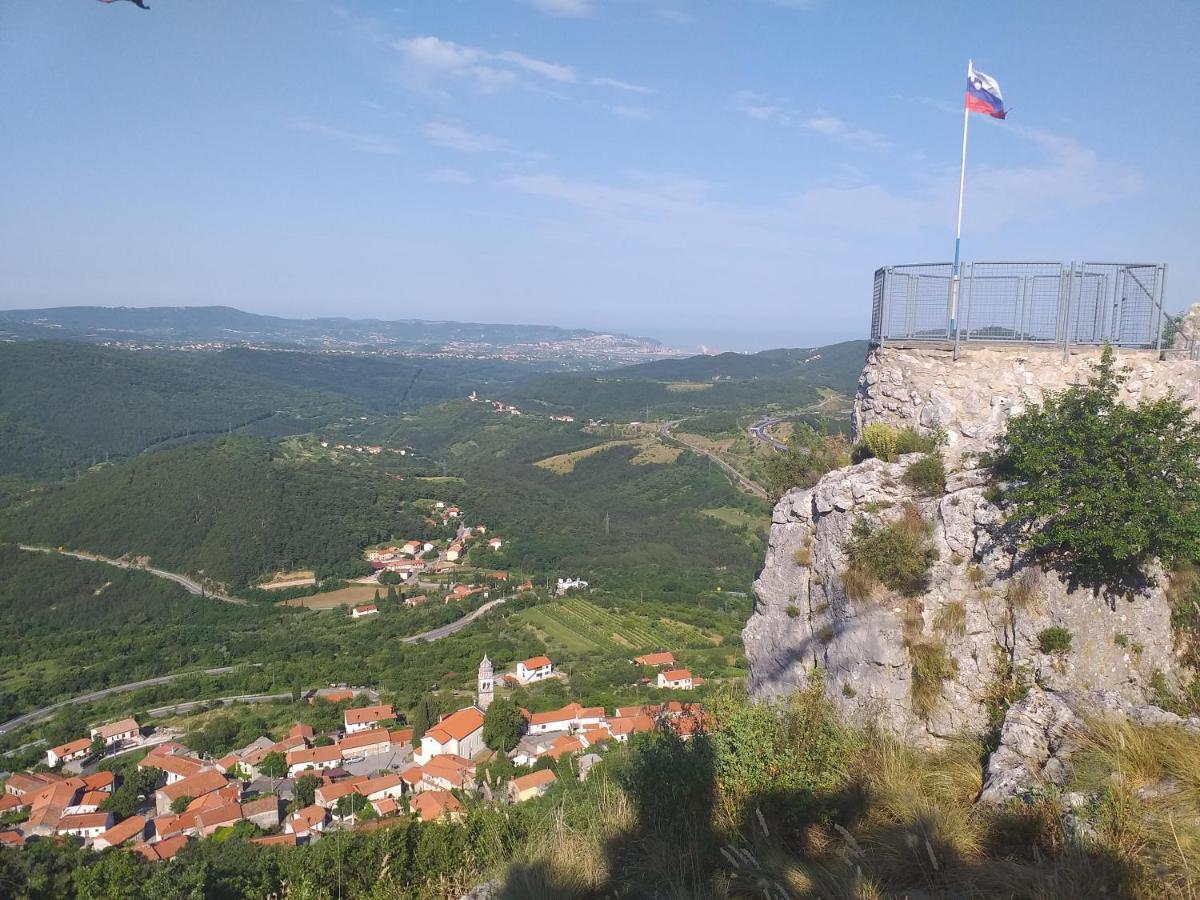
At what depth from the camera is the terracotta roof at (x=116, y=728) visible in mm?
33188

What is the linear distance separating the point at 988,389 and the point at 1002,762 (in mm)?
5274

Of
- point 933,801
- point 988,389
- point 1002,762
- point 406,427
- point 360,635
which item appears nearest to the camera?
point 933,801

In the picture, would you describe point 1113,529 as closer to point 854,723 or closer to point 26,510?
point 854,723

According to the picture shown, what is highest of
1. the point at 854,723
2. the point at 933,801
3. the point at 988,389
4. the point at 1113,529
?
the point at 988,389

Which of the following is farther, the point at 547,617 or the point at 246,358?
the point at 246,358

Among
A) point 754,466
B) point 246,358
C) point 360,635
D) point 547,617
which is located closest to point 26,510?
point 360,635

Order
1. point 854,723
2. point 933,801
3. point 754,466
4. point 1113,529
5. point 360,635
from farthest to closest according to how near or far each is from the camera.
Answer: point 754,466
point 360,635
point 854,723
point 1113,529
point 933,801

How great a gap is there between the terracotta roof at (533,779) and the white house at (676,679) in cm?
1188

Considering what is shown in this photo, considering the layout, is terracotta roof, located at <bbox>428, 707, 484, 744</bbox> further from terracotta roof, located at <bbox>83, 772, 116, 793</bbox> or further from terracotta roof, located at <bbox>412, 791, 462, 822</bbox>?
terracotta roof, located at <bbox>83, 772, 116, 793</bbox>

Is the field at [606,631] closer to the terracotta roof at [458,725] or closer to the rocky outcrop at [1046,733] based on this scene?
the terracotta roof at [458,725]

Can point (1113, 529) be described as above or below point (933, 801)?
above

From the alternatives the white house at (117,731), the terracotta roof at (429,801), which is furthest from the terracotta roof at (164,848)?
the white house at (117,731)

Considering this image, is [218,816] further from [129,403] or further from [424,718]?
[129,403]

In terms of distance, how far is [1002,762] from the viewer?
5441 mm
